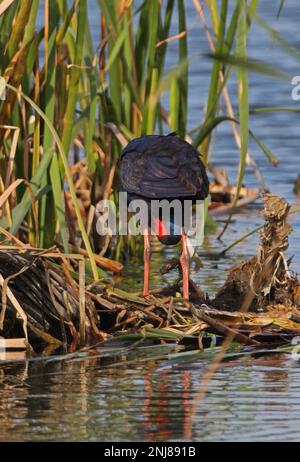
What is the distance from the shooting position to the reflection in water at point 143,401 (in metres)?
4.55

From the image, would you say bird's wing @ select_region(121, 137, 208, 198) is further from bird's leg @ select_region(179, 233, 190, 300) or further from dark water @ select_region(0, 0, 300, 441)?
dark water @ select_region(0, 0, 300, 441)

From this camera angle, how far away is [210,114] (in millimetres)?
7125

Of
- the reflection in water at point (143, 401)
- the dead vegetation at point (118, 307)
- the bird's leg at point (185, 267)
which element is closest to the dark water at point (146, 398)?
A: the reflection in water at point (143, 401)

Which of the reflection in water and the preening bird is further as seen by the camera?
the preening bird

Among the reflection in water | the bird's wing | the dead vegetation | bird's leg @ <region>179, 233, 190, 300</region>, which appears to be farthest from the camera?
bird's leg @ <region>179, 233, 190, 300</region>

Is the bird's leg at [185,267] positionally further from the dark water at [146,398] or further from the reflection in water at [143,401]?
the reflection in water at [143,401]

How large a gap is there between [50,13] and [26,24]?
211 millimetres

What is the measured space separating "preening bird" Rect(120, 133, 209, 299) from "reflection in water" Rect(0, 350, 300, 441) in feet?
2.93

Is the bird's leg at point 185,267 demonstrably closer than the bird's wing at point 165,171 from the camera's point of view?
No

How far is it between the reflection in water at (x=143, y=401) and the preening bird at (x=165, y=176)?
2.93ft

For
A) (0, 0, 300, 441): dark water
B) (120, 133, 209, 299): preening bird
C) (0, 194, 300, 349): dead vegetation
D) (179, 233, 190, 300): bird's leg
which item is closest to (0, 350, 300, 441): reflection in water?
(0, 0, 300, 441): dark water

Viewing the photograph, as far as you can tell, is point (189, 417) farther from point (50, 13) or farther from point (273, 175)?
point (273, 175)

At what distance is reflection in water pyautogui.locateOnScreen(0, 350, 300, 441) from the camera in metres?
4.55

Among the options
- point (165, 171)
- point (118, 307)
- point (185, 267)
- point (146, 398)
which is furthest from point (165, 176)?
point (146, 398)
